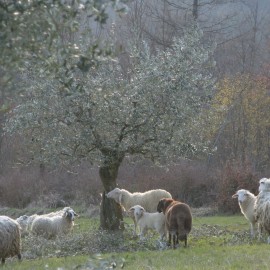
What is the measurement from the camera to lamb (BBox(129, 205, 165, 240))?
1672 cm

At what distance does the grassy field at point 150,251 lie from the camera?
1179 cm

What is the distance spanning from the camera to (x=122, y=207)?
67.4 feet

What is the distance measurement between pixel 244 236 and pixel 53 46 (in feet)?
42.3

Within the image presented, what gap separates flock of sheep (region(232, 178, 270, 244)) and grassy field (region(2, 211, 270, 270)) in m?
0.45

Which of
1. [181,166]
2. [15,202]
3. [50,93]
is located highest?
[50,93]

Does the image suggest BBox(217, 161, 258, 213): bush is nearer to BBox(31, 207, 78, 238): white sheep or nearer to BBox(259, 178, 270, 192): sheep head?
BBox(31, 207, 78, 238): white sheep

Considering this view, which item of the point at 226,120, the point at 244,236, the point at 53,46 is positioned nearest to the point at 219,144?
the point at 226,120

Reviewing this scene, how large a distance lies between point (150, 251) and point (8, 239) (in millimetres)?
3352

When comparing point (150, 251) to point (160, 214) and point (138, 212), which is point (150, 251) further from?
point (138, 212)

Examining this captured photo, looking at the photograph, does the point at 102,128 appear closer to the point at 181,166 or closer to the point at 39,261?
the point at 39,261

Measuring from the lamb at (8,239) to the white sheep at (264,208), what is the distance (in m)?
6.08

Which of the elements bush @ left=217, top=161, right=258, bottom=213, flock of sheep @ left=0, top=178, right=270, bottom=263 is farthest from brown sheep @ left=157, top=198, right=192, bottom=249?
bush @ left=217, top=161, right=258, bottom=213

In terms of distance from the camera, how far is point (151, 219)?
17.0m

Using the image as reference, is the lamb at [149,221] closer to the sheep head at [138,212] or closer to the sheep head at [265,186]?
the sheep head at [138,212]
